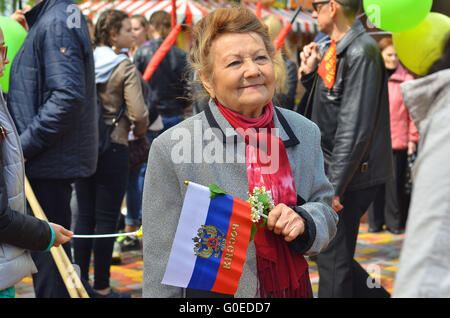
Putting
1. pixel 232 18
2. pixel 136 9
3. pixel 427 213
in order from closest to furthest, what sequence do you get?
pixel 427 213
pixel 232 18
pixel 136 9

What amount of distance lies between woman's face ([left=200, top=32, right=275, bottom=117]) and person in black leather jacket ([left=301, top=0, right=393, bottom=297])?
1.82 m

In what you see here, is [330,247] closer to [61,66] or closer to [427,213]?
[61,66]

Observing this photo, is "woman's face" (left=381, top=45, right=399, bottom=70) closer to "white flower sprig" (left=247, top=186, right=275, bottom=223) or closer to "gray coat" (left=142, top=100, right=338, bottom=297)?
"gray coat" (left=142, top=100, right=338, bottom=297)

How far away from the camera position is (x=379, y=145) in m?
4.33

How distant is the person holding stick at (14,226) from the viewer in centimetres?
254

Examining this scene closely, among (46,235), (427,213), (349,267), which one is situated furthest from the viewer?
(349,267)

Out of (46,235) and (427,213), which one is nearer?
(427,213)

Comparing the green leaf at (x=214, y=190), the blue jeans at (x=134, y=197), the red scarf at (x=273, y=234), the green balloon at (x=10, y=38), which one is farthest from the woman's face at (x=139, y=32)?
the green leaf at (x=214, y=190)

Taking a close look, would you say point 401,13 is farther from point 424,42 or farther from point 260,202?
point 260,202

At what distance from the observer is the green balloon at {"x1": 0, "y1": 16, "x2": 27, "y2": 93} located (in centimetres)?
405

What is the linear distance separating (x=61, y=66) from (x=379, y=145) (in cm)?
204

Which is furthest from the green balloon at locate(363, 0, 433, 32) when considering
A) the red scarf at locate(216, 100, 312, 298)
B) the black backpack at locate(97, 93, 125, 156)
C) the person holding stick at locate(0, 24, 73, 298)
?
the black backpack at locate(97, 93, 125, 156)

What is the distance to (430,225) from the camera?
119 cm
